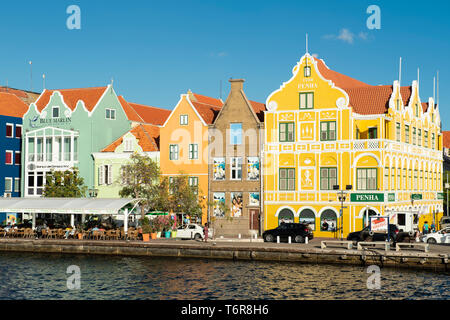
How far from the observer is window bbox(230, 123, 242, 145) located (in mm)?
74062

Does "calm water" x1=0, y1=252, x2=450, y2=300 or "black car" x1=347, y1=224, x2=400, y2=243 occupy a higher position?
"black car" x1=347, y1=224, x2=400, y2=243

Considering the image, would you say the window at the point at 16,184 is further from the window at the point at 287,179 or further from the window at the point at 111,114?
the window at the point at 287,179

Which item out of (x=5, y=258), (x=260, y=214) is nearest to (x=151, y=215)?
(x=260, y=214)

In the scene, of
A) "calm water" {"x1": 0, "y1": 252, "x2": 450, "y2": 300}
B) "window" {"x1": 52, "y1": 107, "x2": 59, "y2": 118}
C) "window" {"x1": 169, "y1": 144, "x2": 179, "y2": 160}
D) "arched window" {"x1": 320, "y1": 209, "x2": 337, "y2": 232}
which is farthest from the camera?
"window" {"x1": 52, "y1": 107, "x2": 59, "y2": 118}

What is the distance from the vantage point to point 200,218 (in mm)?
74938

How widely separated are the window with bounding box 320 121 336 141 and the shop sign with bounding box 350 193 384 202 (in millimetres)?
5757

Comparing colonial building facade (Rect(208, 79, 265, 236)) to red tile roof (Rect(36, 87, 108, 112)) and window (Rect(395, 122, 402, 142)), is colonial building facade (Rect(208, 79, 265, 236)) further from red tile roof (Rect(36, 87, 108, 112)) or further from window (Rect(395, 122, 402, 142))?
red tile roof (Rect(36, 87, 108, 112))

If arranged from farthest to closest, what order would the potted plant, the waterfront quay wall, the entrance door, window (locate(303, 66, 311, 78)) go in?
1. the entrance door
2. window (locate(303, 66, 311, 78))
3. the potted plant
4. the waterfront quay wall

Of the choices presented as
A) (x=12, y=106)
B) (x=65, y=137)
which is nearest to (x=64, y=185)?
(x=65, y=137)

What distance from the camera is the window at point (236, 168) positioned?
7375 centimetres

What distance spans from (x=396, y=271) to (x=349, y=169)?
1947cm

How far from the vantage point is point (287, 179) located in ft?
235

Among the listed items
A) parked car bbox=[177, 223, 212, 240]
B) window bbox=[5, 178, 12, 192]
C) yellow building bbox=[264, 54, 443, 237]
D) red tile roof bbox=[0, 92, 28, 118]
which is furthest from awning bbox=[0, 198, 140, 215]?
red tile roof bbox=[0, 92, 28, 118]

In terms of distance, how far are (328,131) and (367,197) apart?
7177 millimetres
